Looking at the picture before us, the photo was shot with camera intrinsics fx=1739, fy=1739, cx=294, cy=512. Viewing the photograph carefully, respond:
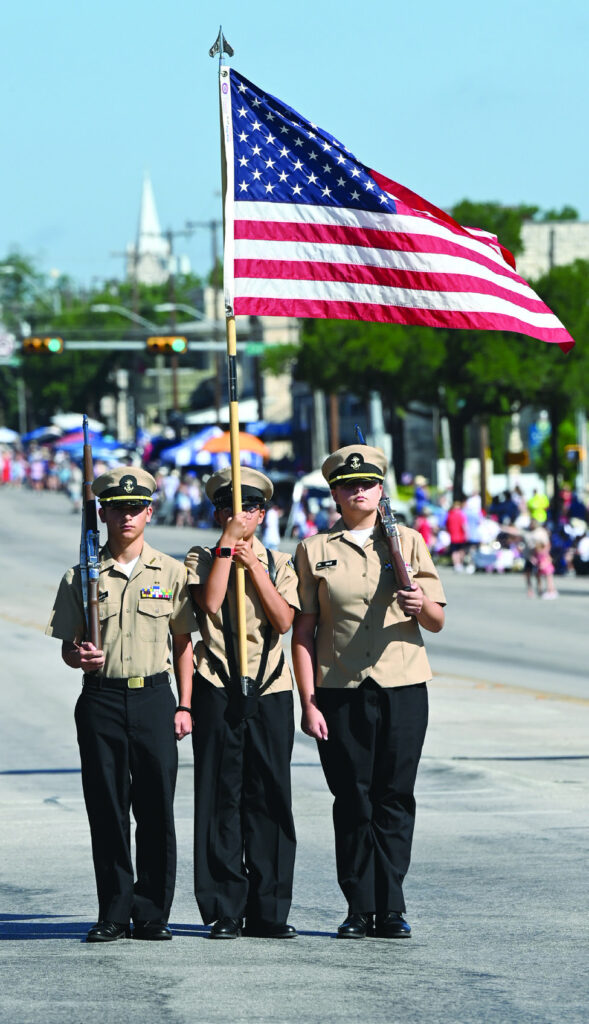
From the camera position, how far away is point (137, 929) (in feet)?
22.5

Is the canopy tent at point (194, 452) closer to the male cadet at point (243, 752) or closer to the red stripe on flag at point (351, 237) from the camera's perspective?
the red stripe on flag at point (351, 237)

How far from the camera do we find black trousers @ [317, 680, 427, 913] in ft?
22.5

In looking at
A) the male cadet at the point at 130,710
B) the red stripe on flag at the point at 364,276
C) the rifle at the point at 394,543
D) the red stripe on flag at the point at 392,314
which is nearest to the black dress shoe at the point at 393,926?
the male cadet at the point at 130,710

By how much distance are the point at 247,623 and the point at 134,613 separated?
45cm

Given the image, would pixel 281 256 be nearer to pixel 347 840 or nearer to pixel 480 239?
pixel 480 239

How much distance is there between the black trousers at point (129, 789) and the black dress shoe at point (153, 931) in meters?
0.02

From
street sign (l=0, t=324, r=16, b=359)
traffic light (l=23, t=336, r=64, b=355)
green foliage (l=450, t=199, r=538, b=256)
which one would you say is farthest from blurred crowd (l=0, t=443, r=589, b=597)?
street sign (l=0, t=324, r=16, b=359)

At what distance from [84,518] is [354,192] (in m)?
2.42

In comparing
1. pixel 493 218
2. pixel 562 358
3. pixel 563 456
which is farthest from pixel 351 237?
pixel 563 456

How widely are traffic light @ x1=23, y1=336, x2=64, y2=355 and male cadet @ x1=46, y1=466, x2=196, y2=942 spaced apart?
3610cm

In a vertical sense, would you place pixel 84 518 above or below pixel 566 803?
above

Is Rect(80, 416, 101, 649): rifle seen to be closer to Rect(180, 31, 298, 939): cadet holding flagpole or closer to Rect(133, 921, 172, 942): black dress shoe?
Rect(180, 31, 298, 939): cadet holding flagpole

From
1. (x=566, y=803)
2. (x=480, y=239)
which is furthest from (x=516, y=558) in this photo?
(x=480, y=239)

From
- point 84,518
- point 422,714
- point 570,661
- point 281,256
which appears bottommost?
point 570,661
